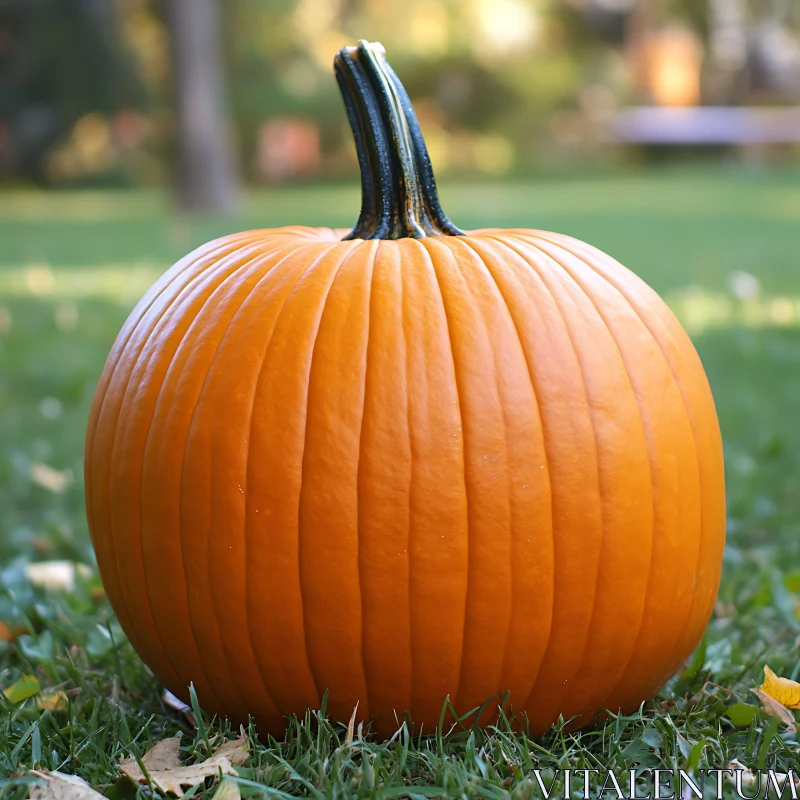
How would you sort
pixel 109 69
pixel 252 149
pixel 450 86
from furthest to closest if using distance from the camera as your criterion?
pixel 450 86, pixel 252 149, pixel 109 69

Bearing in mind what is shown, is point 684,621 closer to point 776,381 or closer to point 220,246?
point 220,246

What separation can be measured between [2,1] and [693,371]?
71.8 feet

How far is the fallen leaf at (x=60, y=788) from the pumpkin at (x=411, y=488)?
274mm

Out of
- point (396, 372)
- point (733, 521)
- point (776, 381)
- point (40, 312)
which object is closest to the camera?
point (396, 372)

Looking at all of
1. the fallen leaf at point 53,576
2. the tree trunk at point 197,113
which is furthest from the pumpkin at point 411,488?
the tree trunk at point 197,113

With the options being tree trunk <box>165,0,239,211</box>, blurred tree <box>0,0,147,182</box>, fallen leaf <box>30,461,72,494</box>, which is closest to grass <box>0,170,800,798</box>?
fallen leaf <box>30,461,72,494</box>

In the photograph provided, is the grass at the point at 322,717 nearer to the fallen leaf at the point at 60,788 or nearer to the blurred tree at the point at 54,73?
the fallen leaf at the point at 60,788

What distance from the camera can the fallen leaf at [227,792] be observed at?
1.59 m

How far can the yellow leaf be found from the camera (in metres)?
2.04

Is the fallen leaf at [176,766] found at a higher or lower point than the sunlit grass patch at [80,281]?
lower

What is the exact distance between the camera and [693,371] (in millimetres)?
1932

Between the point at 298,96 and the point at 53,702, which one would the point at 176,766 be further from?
the point at 298,96

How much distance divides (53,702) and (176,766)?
41 cm

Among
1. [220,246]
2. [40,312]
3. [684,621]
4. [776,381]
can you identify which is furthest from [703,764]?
[40,312]
